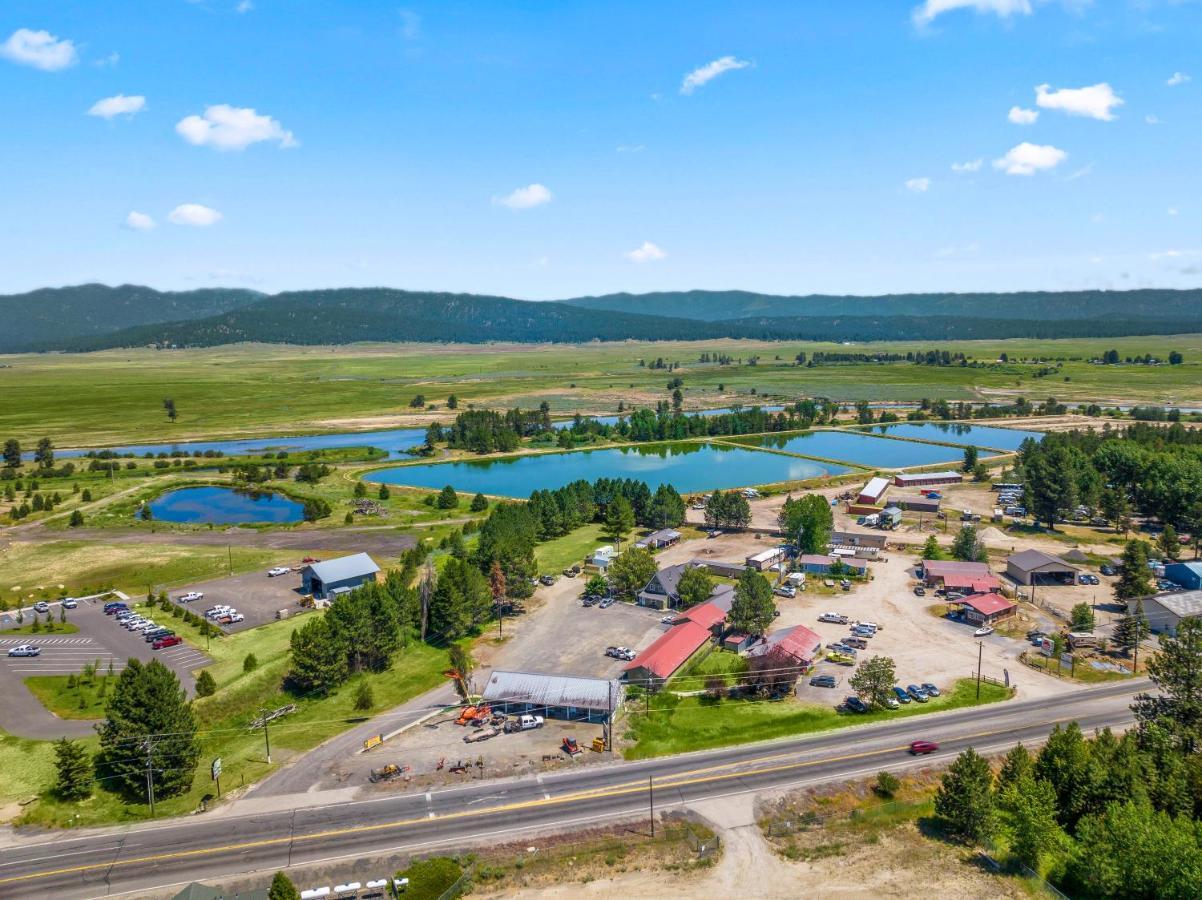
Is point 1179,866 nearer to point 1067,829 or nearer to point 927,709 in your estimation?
point 1067,829

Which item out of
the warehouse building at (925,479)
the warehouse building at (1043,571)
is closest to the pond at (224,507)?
the warehouse building at (1043,571)

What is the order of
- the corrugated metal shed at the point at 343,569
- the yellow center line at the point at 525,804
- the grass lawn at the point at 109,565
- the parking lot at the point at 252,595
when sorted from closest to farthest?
the yellow center line at the point at 525,804 < the parking lot at the point at 252,595 < the corrugated metal shed at the point at 343,569 < the grass lawn at the point at 109,565

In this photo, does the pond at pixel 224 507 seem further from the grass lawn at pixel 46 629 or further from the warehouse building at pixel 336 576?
the grass lawn at pixel 46 629

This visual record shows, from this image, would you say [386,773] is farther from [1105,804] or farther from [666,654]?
[1105,804]

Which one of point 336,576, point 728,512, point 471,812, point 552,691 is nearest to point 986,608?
point 728,512

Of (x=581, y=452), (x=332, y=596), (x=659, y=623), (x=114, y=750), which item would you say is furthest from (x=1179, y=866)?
(x=581, y=452)

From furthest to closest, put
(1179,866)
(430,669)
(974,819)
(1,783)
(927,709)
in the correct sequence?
1. (430,669)
2. (927,709)
3. (1,783)
4. (974,819)
5. (1179,866)

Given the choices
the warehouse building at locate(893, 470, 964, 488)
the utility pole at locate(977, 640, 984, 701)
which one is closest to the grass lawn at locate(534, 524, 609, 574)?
the utility pole at locate(977, 640, 984, 701)
